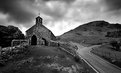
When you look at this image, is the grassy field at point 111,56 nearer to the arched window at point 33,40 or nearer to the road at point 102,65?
the road at point 102,65

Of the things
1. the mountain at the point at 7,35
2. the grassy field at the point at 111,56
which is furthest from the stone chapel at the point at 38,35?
the grassy field at the point at 111,56

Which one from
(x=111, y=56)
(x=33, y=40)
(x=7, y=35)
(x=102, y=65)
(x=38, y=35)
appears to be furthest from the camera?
(x=7, y=35)

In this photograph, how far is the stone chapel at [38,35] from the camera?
29266 mm

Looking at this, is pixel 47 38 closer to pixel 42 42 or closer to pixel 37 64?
pixel 42 42

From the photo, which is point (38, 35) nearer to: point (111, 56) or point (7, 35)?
point (7, 35)

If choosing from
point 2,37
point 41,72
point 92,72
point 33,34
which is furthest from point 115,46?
point 2,37

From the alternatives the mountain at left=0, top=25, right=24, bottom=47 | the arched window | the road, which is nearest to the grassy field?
the road

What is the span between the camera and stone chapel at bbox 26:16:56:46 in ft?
96.0

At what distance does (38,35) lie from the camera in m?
29.9

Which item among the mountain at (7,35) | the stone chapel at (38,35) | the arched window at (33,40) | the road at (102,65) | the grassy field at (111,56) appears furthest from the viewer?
the mountain at (7,35)

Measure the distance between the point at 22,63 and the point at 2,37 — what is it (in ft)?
74.0

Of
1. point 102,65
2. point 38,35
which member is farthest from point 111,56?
point 38,35

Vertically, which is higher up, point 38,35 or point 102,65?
point 38,35

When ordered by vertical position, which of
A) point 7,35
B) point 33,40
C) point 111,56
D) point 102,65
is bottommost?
point 102,65
